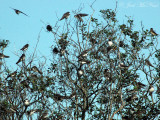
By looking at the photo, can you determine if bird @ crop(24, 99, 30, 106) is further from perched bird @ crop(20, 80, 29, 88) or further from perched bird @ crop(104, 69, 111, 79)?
perched bird @ crop(104, 69, 111, 79)

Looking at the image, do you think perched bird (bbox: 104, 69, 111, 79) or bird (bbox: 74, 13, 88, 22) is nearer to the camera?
perched bird (bbox: 104, 69, 111, 79)

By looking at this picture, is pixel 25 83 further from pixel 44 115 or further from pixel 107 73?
pixel 107 73

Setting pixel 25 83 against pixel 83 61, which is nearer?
pixel 83 61

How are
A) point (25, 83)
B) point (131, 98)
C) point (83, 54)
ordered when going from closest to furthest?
point (131, 98) → point (83, 54) → point (25, 83)

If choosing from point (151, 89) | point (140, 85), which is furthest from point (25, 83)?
point (151, 89)

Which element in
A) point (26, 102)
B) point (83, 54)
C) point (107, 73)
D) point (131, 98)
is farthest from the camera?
point (26, 102)

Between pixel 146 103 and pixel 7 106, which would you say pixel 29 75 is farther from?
pixel 146 103

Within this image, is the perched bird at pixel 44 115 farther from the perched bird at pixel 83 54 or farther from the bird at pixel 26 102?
the perched bird at pixel 83 54

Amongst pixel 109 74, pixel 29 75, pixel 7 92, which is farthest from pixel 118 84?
pixel 7 92

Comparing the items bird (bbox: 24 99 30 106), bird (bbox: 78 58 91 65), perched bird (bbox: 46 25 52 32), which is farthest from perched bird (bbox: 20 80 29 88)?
bird (bbox: 78 58 91 65)

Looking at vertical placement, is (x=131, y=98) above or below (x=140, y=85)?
below

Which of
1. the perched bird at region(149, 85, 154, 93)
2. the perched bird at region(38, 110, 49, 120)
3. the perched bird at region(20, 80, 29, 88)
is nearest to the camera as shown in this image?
the perched bird at region(38, 110, 49, 120)

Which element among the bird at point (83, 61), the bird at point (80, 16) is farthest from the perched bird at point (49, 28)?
the bird at point (83, 61)

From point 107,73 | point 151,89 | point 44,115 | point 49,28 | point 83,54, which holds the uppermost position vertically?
point 49,28
